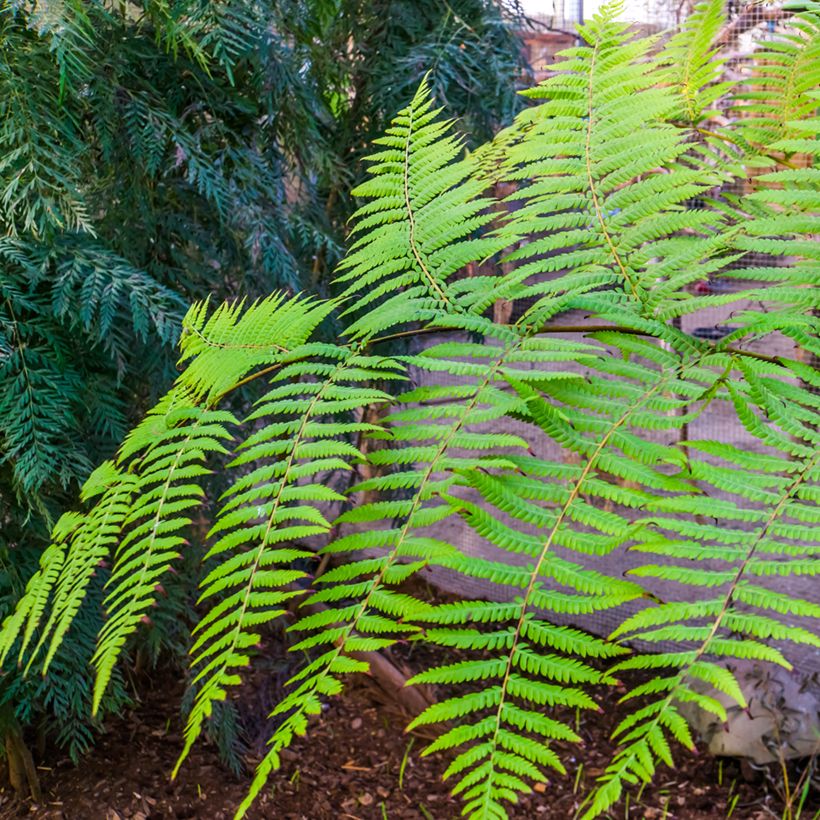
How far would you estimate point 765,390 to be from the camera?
1.41 ft

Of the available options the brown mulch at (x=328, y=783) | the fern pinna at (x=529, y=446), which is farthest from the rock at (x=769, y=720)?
the fern pinna at (x=529, y=446)

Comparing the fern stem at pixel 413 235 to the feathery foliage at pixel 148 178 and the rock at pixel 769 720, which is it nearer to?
the feathery foliage at pixel 148 178

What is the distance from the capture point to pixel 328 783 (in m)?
2.19

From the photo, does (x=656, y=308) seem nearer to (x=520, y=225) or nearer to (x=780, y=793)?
(x=520, y=225)

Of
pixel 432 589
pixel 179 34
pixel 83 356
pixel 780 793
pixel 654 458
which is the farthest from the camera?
pixel 432 589

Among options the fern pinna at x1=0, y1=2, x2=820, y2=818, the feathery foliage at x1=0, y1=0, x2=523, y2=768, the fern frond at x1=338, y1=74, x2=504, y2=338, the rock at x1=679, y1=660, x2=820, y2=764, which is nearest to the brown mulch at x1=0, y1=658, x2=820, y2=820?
the rock at x1=679, y1=660, x2=820, y2=764

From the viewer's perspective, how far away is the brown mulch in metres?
1.97

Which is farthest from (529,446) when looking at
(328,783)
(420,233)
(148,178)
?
(328,783)

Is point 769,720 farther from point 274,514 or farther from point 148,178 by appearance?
point 274,514

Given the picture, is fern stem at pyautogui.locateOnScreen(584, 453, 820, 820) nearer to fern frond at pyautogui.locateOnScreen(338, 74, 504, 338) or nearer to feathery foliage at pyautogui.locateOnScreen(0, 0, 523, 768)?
fern frond at pyautogui.locateOnScreen(338, 74, 504, 338)

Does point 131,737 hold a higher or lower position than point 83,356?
lower

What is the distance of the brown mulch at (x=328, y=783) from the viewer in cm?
197

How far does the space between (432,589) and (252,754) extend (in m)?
1.02

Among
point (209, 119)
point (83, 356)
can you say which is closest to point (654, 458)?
point (83, 356)
